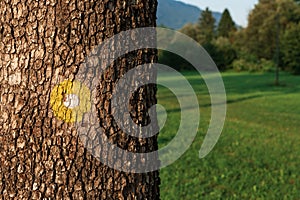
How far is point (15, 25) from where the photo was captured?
5.61 feet

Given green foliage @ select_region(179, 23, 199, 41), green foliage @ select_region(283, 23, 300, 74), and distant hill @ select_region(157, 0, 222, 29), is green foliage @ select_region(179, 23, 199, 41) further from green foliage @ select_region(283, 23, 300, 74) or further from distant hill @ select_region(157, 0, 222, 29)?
green foliage @ select_region(283, 23, 300, 74)

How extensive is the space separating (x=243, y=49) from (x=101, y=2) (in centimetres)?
5278

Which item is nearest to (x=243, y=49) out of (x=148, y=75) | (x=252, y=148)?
(x=252, y=148)

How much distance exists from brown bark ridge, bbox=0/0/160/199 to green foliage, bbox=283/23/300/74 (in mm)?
42632

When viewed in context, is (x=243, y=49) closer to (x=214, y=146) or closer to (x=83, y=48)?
(x=214, y=146)

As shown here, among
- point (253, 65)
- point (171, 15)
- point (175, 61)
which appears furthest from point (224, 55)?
point (171, 15)

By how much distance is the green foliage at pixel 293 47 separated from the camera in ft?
138

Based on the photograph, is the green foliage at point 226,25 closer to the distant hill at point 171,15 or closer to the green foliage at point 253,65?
the distant hill at point 171,15

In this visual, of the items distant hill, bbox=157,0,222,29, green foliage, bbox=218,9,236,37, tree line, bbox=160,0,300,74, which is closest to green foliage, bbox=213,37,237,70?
tree line, bbox=160,0,300,74

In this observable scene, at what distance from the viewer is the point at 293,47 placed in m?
42.3

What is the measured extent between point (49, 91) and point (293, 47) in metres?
43.6

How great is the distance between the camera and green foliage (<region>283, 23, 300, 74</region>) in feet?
138

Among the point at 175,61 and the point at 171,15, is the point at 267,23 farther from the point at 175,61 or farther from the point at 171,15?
the point at 171,15

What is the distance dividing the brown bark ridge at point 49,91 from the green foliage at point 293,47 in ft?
140
